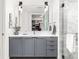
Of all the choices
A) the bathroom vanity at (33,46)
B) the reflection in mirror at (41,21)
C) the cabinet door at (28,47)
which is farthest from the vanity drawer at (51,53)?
the reflection in mirror at (41,21)

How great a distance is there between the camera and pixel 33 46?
488 cm

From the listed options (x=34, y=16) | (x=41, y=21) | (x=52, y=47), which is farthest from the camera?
(x=41, y=21)

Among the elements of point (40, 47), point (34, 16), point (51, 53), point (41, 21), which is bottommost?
point (51, 53)

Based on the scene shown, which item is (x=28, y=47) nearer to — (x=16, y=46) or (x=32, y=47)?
(x=32, y=47)

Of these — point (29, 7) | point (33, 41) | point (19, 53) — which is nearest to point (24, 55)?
point (19, 53)

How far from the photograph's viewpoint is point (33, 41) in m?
4.87

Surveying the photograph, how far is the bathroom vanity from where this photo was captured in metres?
4.82

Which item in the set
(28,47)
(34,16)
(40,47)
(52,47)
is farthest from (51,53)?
(34,16)

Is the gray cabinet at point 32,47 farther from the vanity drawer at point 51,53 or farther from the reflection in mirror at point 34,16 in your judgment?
the reflection in mirror at point 34,16

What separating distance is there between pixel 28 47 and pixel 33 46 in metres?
0.15

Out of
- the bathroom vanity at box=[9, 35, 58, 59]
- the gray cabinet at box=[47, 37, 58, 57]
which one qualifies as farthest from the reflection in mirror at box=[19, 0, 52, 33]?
the gray cabinet at box=[47, 37, 58, 57]

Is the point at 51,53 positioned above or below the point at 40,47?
below

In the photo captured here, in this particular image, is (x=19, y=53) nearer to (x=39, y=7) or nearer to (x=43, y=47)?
(x=43, y=47)

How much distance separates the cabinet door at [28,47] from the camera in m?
4.84
